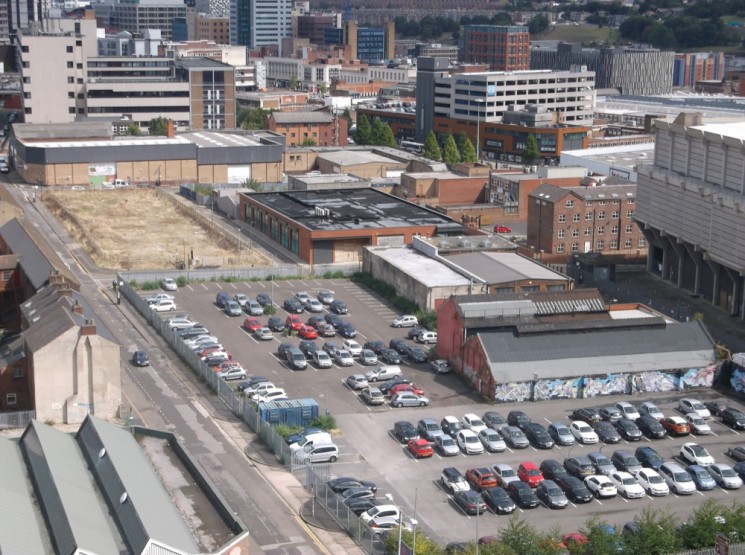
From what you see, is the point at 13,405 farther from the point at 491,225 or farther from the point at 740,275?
the point at 491,225

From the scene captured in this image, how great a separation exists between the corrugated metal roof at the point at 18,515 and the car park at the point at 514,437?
50.0 ft

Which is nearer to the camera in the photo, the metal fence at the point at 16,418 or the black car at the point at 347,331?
the metal fence at the point at 16,418

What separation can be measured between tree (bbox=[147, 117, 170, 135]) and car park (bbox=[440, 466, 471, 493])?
74.2m

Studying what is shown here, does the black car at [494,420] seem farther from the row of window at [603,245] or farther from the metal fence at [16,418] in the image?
the row of window at [603,245]

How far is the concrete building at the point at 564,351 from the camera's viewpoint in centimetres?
4238

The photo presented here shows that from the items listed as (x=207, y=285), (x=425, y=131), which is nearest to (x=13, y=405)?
(x=207, y=285)

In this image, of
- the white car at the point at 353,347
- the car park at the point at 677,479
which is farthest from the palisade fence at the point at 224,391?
the car park at the point at 677,479

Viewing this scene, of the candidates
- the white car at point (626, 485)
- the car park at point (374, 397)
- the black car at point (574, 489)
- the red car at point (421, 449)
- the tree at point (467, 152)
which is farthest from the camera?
the tree at point (467, 152)

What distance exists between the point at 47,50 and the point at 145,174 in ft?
74.7

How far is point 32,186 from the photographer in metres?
87.4

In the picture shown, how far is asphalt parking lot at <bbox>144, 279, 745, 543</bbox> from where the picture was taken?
3275 centimetres

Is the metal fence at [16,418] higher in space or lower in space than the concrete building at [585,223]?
lower

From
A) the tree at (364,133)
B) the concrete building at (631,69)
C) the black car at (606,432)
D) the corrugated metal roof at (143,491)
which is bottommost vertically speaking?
the black car at (606,432)

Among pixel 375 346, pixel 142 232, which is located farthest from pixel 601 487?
pixel 142 232
